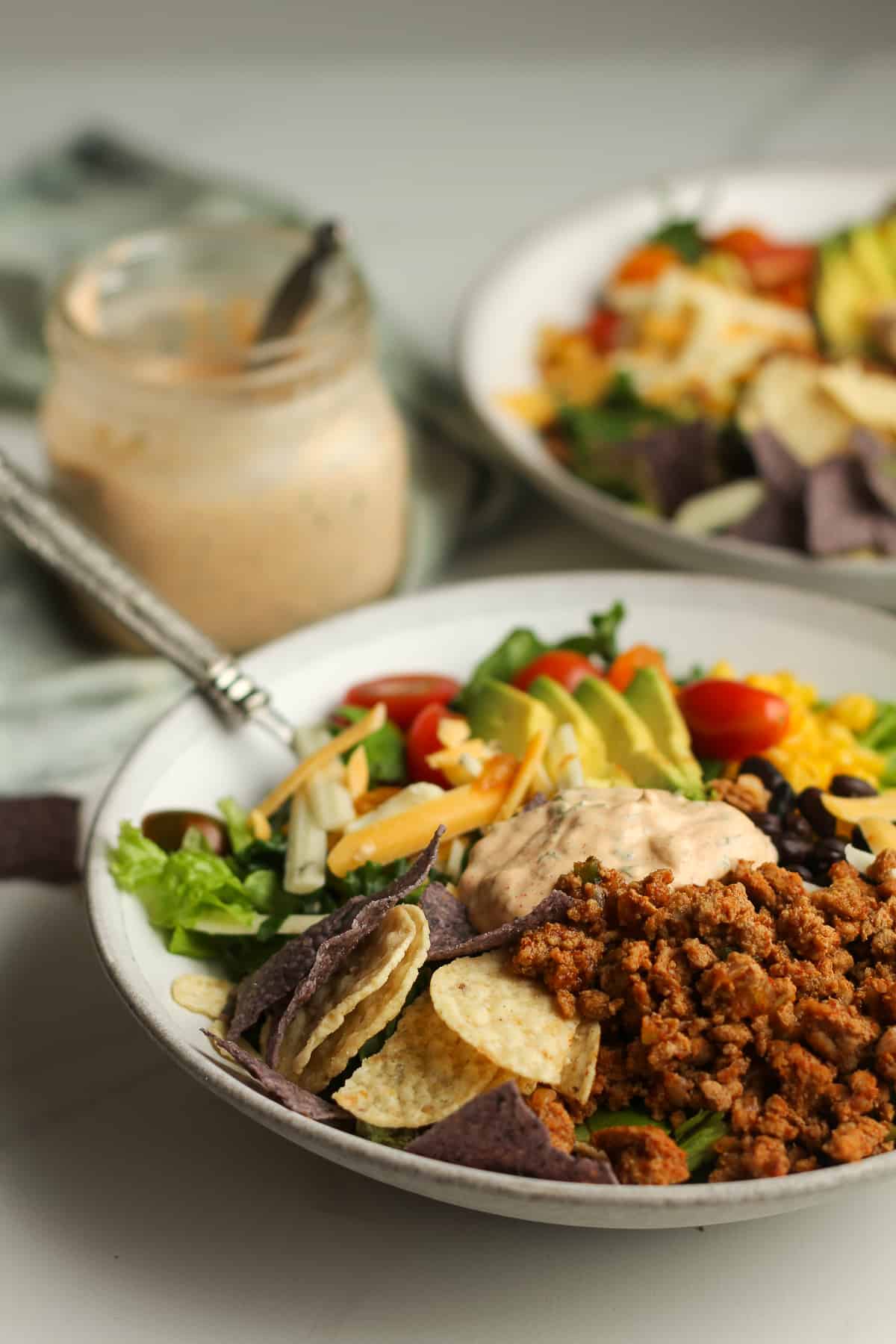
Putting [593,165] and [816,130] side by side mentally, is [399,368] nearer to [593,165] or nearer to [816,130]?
[593,165]

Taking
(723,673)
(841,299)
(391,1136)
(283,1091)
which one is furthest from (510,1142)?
Result: (841,299)

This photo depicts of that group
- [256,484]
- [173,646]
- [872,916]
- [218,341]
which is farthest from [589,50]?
[872,916]

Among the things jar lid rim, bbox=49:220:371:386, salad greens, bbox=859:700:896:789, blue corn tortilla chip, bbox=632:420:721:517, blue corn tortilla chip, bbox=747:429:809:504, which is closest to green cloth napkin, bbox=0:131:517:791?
jar lid rim, bbox=49:220:371:386

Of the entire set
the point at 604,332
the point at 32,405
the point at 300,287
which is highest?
the point at 300,287

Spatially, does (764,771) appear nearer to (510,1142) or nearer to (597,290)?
(510,1142)

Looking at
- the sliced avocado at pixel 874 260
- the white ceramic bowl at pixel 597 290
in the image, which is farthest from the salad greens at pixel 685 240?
the sliced avocado at pixel 874 260
